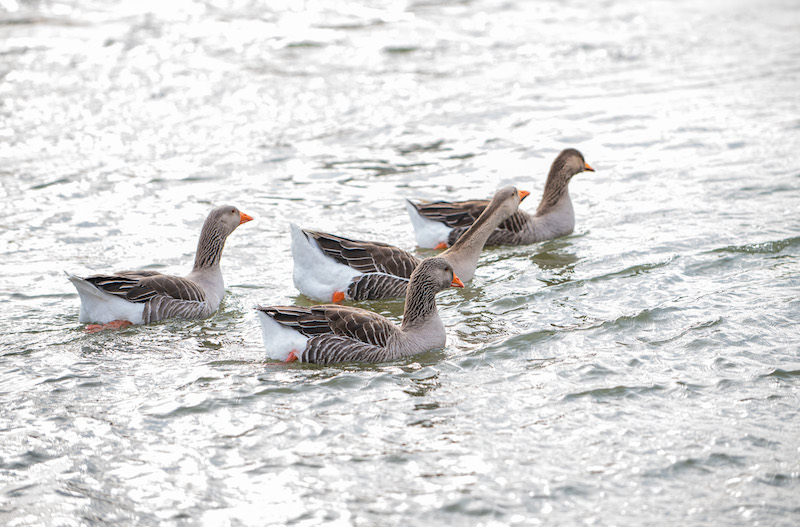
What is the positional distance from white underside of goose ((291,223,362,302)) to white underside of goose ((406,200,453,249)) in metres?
1.81

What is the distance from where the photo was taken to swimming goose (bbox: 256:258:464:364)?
780cm

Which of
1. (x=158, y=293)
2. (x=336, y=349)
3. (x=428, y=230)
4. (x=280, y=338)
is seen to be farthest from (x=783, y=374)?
(x=158, y=293)

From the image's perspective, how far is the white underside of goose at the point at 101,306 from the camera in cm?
869

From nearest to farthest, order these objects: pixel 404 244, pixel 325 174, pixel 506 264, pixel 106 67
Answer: pixel 506 264 → pixel 404 244 → pixel 325 174 → pixel 106 67

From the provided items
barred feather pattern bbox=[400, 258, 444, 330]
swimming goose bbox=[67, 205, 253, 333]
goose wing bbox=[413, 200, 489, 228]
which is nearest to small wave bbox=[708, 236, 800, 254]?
goose wing bbox=[413, 200, 489, 228]

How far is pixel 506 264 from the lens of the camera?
11.0 m

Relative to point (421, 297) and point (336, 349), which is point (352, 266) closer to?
point (421, 297)

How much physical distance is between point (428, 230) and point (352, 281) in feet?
6.37

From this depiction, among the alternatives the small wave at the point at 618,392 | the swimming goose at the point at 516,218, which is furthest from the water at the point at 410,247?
the swimming goose at the point at 516,218

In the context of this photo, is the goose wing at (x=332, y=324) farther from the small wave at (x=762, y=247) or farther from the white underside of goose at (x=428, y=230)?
the small wave at (x=762, y=247)

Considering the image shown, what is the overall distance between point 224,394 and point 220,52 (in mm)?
15879

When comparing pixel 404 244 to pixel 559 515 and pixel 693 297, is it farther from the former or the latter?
pixel 559 515

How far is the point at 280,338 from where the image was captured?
7.80 m

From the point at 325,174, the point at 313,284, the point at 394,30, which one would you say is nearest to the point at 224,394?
the point at 313,284
